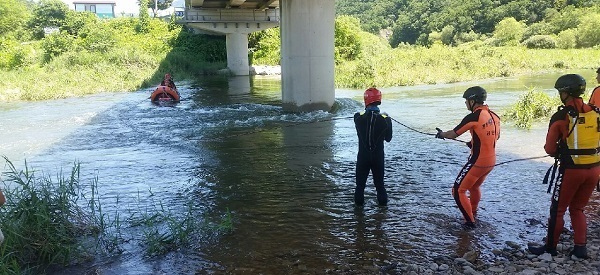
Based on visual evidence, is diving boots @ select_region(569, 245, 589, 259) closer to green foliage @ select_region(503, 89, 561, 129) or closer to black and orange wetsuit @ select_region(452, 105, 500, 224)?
black and orange wetsuit @ select_region(452, 105, 500, 224)

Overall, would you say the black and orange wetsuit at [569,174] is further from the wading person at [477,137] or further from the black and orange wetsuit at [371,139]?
the black and orange wetsuit at [371,139]

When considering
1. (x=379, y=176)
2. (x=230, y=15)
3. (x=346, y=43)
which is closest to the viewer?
(x=379, y=176)

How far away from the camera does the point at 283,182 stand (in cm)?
822

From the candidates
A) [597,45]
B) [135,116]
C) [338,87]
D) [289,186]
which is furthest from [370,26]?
[289,186]

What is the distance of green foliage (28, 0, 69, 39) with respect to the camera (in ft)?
180

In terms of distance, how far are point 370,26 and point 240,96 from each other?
103648 millimetres

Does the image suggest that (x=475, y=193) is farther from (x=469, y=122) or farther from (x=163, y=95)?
(x=163, y=95)

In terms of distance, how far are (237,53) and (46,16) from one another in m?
29.8

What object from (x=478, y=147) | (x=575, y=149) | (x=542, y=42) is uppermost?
(x=542, y=42)

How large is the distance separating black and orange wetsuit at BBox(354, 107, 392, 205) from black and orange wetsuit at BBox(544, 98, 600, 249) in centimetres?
198

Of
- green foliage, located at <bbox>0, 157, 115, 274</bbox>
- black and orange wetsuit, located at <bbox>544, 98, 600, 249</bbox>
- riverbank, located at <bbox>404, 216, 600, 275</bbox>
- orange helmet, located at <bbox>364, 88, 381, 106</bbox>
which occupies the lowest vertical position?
riverbank, located at <bbox>404, 216, 600, 275</bbox>

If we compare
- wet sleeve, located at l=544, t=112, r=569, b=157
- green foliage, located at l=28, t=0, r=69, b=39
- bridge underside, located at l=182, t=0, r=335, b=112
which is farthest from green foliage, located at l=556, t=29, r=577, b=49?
wet sleeve, located at l=544, t=112, r=569, b=157

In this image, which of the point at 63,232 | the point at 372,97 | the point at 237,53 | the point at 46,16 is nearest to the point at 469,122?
the point at 372,97

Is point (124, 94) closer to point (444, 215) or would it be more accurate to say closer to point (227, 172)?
point (227, 172)
